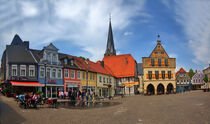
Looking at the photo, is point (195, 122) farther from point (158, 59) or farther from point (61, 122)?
point (158, 59)

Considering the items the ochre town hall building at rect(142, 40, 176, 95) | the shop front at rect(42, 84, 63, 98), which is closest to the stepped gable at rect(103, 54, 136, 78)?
the ochre town hall building at rect(142, 40, 176, 95)

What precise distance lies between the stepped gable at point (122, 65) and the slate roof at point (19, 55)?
2937 centimetres

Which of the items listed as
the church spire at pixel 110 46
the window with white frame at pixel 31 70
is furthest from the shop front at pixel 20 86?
the church spire at pixel 110 46

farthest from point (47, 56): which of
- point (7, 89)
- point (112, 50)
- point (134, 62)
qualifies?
point (112, 50)

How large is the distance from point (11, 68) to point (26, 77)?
7.67 ft

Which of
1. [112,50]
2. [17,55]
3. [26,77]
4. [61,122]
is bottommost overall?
[61,122]

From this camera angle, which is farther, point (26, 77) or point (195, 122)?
point (26, 77)

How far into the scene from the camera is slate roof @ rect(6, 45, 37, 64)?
29.3 m

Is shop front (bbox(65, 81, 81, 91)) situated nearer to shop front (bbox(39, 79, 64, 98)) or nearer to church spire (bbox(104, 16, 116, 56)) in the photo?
shop front (bbox(39, 79, 64, 98))

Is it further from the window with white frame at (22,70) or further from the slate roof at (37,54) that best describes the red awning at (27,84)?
the slate roof at (37,54)

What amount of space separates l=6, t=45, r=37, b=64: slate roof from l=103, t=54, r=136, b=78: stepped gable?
29.4 metres

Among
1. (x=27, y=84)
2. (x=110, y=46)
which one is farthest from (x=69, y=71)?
(x=110, y=46)

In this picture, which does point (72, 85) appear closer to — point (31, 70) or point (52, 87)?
point (52, 87)

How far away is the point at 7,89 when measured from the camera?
28516 millimetres
